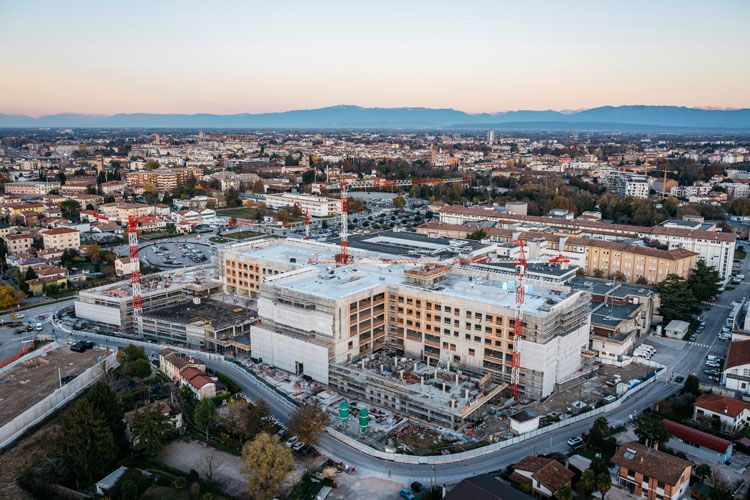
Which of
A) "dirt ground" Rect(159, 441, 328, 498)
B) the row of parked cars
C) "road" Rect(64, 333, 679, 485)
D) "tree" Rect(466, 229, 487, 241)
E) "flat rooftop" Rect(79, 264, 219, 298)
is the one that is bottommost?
"dirt ground" Rect(159, 441, 328, 498)

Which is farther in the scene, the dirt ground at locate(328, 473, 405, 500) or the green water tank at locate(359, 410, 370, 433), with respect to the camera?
the green water tank at locate(359, 410, 370, 433)

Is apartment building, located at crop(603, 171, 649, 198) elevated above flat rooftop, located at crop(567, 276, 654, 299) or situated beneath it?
elevated above

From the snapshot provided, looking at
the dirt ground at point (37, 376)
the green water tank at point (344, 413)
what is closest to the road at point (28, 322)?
the dirt ground at point (37, 376)

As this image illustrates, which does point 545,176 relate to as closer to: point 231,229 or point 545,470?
point 231,229

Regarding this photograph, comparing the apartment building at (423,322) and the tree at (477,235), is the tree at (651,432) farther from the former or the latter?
the tree at (477,235)

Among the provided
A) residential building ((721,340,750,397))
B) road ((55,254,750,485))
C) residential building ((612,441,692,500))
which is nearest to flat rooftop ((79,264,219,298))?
road ((55,254,750,485))

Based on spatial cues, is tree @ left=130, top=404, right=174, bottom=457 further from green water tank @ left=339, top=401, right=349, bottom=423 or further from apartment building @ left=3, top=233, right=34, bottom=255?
apartment building @ left=3, top=233, right=34, bottom=255
